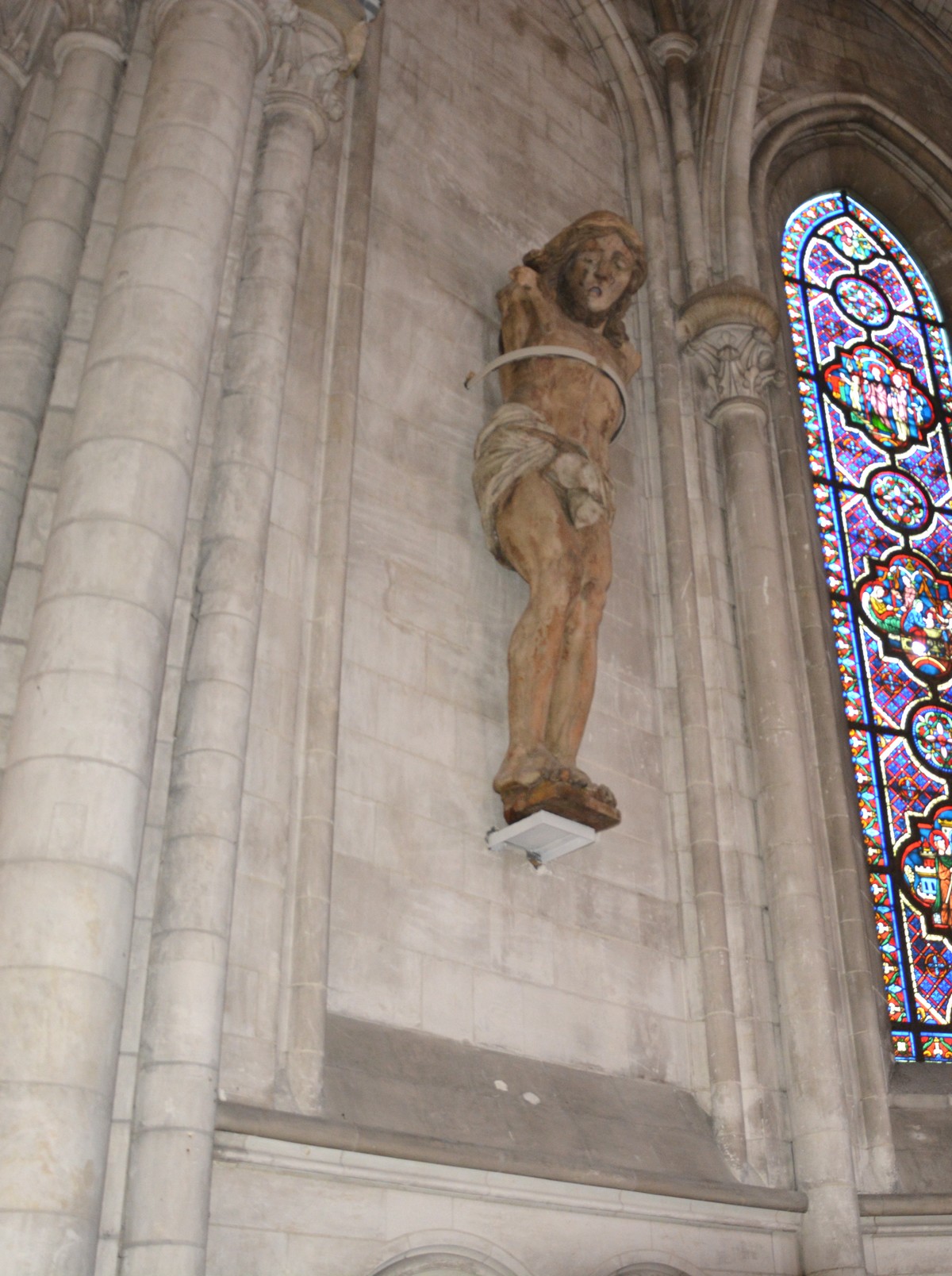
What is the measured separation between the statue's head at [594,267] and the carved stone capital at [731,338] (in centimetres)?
106

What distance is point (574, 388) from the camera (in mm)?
7082

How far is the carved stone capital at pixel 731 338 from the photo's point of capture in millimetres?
8516

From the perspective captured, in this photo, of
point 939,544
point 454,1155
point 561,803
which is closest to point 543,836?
point 561,803

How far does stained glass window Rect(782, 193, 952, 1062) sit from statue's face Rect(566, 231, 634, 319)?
7.66 feet

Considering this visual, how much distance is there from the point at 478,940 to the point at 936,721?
3.83 m

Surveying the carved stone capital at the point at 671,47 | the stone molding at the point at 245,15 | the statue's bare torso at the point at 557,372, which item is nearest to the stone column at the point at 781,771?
the statue's bare torso at the point at 557,372

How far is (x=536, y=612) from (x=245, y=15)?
2.74 metres

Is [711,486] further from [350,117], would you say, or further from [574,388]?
[350,117]

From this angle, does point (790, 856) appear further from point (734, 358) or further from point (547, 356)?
point (734, 358)

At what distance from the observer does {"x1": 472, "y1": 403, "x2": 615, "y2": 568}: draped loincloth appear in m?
6.74

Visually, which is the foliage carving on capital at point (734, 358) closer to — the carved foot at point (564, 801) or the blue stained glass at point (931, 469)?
the blue stained glass at point (931, 469)

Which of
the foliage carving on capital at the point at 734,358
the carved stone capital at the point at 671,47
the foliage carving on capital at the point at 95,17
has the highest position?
the carved stone capital at the point at 671,47

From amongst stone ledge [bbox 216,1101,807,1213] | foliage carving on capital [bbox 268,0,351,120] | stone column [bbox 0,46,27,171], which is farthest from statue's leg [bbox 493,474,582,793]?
stone column [bbox 0,46,27,171]

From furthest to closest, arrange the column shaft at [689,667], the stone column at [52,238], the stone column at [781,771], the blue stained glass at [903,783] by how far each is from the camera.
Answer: the blue stained glass at [903,783] → the column shaft at [689,667] → the stone column at [781,771] → the stone column at [52,238]
